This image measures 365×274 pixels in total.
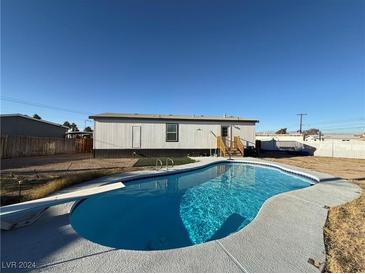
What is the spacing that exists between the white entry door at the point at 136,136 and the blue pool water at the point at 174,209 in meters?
6.56

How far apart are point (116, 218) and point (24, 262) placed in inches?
101

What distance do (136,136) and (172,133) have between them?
2.95m

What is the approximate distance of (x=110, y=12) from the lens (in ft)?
31.6

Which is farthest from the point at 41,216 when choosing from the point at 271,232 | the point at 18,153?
the point at 18,153

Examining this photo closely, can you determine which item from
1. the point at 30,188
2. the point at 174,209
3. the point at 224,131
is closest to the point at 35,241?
the point at 174,209

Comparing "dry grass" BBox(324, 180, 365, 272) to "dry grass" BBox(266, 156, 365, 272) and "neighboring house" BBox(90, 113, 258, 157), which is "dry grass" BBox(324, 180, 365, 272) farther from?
"neighboring house" BBox(90, 113, 258, 157)

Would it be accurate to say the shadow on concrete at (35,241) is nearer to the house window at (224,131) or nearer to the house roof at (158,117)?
the house roof at (158,117)

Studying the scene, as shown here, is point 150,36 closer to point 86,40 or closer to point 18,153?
point 86,40

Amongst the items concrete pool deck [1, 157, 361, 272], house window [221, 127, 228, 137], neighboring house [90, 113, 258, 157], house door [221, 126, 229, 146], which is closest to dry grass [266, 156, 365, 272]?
concrete pool deck [1, 157, 361, 272]

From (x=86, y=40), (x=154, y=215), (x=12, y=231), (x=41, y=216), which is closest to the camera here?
(x=12, y=231)

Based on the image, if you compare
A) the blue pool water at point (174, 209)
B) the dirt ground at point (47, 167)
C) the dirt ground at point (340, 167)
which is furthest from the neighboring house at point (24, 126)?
the dirt ground at point (340, 167)

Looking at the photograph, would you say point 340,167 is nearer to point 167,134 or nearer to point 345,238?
point 345,238

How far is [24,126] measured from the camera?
717 inches

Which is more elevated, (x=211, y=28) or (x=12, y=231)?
(x=211, y=28)
